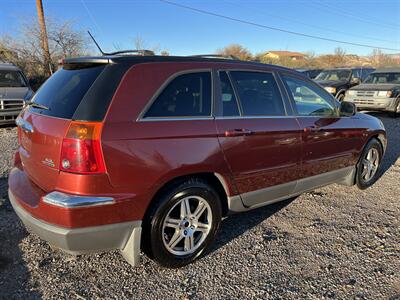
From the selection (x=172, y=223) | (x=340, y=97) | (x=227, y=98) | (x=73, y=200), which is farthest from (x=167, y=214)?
(x=340, y=97)

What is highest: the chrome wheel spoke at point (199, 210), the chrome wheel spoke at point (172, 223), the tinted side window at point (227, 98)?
the tinted side window at point (227, 98)

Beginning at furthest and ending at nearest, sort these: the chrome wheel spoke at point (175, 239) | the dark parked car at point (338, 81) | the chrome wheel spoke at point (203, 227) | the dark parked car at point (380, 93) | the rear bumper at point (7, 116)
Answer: the dark parked car at point (338, 81) → the dark parked car at point (380, 93) → the rear bumper at point (7, 116) → the chrome wheel spoke at point (203, 227) → the chrome wheel spoke at point (175, 239)

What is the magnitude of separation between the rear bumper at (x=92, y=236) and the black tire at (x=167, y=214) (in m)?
0.15

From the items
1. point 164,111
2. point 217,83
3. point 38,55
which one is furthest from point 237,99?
point 38,55

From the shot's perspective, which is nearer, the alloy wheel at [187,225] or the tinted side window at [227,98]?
the alloy wheel at [187,225]

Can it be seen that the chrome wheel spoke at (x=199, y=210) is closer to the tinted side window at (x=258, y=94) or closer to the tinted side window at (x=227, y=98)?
the tinted side window at (x=227, y=98)

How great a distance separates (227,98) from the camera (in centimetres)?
316

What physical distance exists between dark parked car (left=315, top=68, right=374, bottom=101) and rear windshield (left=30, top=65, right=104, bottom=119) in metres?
11.9

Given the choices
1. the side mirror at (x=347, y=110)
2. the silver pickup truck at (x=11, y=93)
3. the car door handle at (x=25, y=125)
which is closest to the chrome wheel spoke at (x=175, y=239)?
the car door handle at (x=25, y=125)

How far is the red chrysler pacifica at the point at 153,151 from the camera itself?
2.41m

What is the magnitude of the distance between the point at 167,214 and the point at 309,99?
2.36 metres

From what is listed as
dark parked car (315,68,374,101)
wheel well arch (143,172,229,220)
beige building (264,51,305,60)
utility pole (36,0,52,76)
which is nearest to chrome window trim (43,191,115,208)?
wheel well arch (143,172,229,220)

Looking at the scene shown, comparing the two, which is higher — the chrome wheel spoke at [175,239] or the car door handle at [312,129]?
the car door handle at [312,129]

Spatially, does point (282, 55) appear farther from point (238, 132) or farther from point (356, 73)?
point (238, 132)
